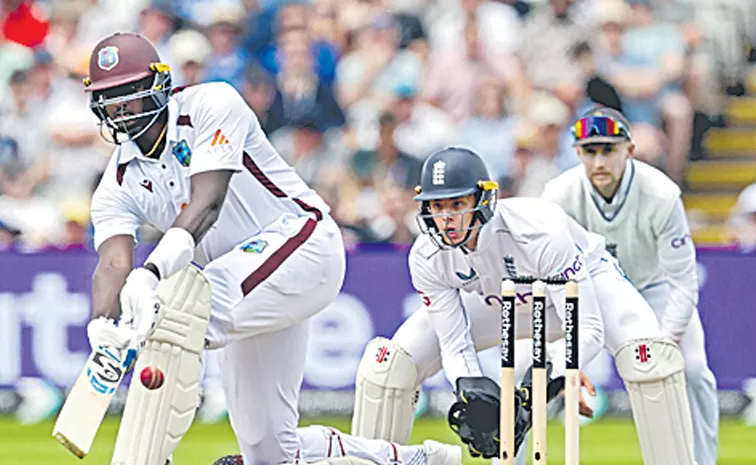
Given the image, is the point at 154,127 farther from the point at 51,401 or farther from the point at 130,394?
the point at 51,401

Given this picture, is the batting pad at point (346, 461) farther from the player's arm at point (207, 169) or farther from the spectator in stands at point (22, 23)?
the spectator in stands at point (22, 23)

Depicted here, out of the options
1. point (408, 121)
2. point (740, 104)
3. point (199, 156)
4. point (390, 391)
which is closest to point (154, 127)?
point (199, 156)

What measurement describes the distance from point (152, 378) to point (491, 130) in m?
6.55

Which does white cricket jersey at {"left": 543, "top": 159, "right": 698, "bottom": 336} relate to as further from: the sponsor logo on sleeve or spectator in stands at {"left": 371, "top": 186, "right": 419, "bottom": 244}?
spectator in stands at {"left": 371, "top": 186, "right": 419, "bottom": 244}

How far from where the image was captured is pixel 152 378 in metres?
5.22

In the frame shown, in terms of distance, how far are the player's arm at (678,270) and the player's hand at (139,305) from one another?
2.99 meters

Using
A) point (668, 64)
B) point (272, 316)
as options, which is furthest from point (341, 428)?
point (668, 64)

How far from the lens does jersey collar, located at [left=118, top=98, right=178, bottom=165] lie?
558cm

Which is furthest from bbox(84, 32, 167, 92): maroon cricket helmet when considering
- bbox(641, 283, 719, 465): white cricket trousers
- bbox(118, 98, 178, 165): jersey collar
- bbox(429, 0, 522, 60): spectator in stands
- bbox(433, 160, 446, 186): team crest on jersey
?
bbox(429, 0, 522, 60): spectator in stands

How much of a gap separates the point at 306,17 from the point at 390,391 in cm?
622

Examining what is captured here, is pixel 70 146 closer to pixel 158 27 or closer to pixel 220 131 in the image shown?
pixel 158 27

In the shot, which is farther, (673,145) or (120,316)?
(673,145)

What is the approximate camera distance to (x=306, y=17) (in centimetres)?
1195

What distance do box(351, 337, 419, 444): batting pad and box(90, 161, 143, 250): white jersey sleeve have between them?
1218 millimetres
